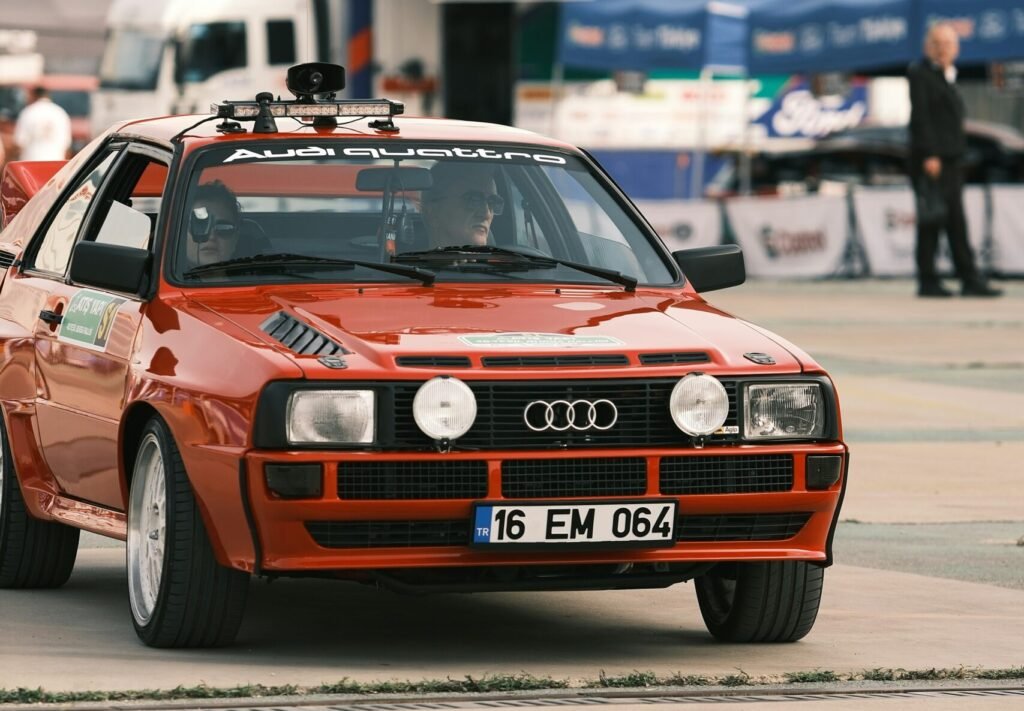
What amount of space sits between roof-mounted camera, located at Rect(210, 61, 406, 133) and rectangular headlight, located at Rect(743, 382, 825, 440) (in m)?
1.80

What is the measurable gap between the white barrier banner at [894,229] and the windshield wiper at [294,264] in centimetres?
1998

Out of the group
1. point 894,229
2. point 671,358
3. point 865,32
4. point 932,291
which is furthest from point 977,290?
point 671,358

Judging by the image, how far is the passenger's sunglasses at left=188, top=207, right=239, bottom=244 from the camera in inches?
283

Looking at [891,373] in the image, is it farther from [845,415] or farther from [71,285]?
[71,285]

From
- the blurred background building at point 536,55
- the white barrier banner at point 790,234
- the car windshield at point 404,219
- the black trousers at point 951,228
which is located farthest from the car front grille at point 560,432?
the white barrier banner at point 790,234

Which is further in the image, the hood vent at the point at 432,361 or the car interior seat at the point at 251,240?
the car interior seat at the point at 251,240

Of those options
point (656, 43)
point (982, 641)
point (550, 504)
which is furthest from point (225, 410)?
point (656, 43)

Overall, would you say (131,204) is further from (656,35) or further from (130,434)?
(656,35)

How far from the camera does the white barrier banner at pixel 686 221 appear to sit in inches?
1105

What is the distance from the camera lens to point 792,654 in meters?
6.78

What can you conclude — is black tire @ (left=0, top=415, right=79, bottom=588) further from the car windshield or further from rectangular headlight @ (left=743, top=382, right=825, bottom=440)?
rectangular headlight @ (left=743, top=382, right=825, bottom=440)

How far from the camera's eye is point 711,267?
7.64 metres

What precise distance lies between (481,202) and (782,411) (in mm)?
1451

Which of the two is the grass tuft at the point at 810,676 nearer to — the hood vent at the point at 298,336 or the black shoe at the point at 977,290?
the hood vent at the point at 298,336
